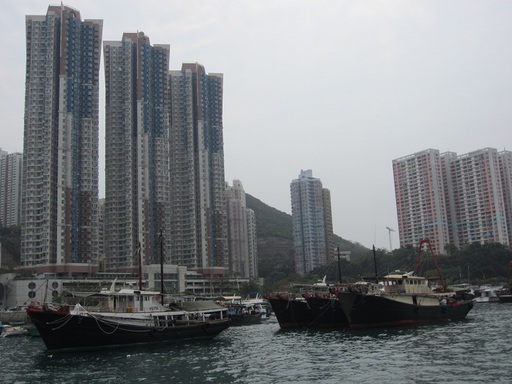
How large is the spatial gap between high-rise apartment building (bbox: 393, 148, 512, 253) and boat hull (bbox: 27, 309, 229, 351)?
11423 centimetres

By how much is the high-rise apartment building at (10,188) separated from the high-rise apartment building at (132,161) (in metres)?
42.1

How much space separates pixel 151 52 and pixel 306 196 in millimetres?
70772

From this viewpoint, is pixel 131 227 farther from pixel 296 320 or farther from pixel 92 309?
pixel 92 309

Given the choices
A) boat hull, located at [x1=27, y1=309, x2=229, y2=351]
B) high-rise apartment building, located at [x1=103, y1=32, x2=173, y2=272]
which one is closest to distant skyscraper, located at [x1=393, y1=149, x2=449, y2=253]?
high-rise apartment building, located at [x1=103, y1=32, x2=173, y2=272]

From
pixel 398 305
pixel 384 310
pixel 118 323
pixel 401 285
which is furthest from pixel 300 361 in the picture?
pixel 401 285

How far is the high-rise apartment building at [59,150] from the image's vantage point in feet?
292

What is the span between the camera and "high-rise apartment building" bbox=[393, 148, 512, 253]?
133 m

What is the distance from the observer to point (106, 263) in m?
104

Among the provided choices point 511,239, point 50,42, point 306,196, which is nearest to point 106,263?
point 50,42

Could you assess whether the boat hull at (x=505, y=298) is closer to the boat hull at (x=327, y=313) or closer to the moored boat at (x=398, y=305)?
the moored boat at (x=398, y=305)

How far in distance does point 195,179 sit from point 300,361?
294 ft

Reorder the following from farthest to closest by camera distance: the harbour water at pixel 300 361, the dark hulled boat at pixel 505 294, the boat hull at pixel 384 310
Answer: the dark hulled boat at pixel 505 294 < the boat hull at pixel 384 310 < the harbour water at pixel 300 361

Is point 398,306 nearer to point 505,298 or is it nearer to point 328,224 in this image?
point 505,298

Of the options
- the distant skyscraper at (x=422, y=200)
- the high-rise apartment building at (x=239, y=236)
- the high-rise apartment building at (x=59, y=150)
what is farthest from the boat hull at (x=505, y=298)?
the high-rise apartment building at (x=59, y=150)
